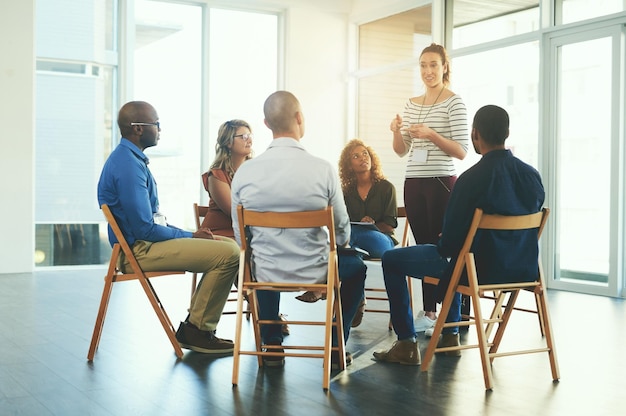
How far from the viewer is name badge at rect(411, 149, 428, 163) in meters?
4.65

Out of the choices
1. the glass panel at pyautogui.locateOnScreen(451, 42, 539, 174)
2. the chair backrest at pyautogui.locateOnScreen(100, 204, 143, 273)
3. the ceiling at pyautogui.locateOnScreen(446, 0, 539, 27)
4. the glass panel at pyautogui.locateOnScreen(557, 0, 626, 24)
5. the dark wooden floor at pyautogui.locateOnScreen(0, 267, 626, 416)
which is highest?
the ceiling at pyautogui.locateOnScreen(446, 0, 539, 27)

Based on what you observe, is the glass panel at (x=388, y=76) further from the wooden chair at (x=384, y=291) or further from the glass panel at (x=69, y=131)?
the wooden chair at (x=384, y=291)

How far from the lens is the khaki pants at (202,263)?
3.93 metres

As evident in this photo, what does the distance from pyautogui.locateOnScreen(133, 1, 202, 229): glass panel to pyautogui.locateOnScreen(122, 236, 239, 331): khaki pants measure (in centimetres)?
546

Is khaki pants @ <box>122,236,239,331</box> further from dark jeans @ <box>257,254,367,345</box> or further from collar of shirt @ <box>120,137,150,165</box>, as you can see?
collar of shirt @ <box>120,137,150,165</box>

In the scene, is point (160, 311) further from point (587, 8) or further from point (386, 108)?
point (386, 108)

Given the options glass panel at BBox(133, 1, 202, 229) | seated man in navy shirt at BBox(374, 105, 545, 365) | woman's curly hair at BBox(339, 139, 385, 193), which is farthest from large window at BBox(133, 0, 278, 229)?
seated man in navy shirt at BBox(374, 105, 545, 365)

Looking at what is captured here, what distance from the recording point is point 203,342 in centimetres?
410

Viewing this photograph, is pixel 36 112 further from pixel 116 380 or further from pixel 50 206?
pixel 116 380

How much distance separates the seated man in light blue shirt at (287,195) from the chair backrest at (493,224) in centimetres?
54

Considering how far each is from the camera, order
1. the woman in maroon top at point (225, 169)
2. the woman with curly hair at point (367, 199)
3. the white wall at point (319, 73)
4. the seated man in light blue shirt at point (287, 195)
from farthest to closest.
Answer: the white wall at point (319, 73)
the woman with curly hair at point (367, 199)
the woman in maroon top at point (225, 169)
the seated man in light blue shirt at point (287, 195)

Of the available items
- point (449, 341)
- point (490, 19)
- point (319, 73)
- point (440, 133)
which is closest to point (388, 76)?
point (319, 73)

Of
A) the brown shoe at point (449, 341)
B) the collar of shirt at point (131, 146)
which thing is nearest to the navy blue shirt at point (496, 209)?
the brown shoe at point (449, 341)

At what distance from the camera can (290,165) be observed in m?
3.48
